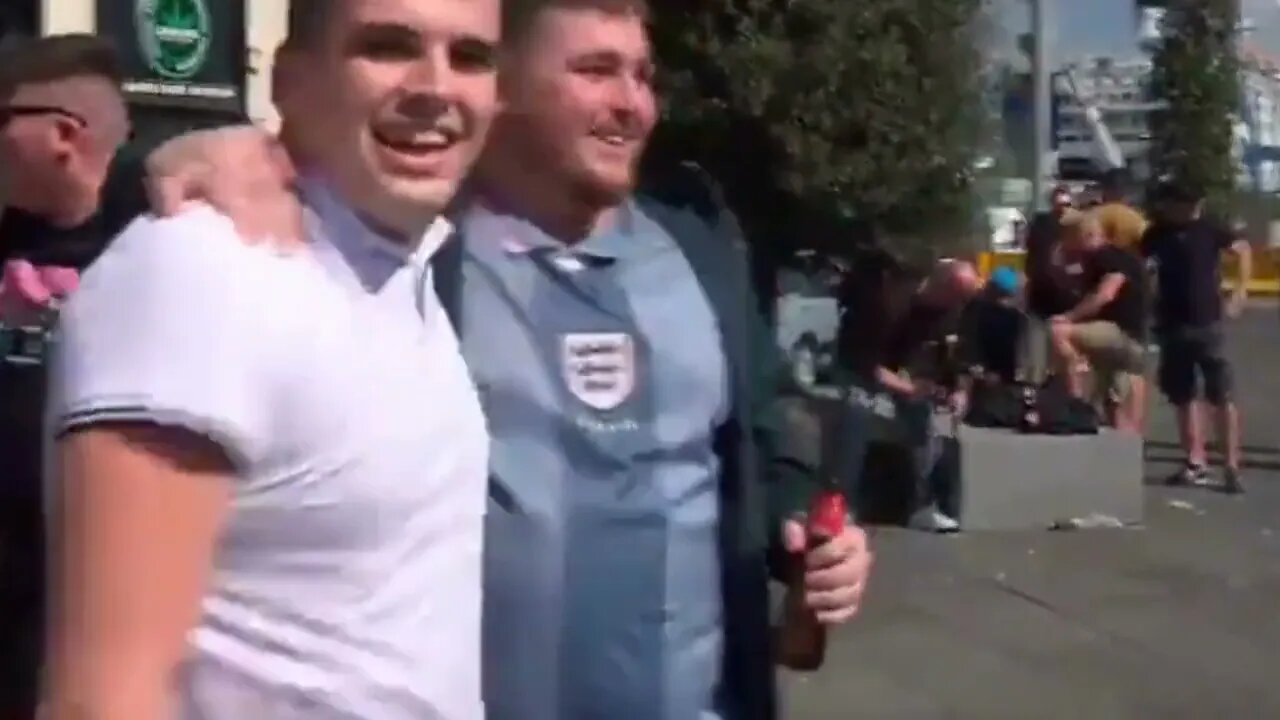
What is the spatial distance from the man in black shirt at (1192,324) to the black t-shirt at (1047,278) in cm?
48

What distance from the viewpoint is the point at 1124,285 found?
460 inches

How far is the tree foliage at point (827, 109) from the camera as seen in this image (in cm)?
1057

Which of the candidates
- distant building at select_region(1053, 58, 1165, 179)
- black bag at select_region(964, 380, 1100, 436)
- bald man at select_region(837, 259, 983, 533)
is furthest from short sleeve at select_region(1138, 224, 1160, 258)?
distant building at select_region(1053, 58, 1165, 179)

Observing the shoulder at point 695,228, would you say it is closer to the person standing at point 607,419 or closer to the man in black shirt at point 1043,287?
the person standing at point 607,419

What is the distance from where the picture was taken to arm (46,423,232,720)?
174 centimetres

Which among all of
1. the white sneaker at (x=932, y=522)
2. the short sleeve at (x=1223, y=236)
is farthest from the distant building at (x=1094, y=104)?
the white sneaker at (x=932, y=522)

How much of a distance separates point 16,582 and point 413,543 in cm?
79

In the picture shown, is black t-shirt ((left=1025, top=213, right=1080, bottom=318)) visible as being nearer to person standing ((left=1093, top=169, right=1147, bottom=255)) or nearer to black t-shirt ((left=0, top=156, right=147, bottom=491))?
person standing ((left=1093, top=169, right=1147, bottom=255))

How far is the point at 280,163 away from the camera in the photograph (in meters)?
2.04

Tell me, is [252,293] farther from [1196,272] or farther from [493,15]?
[1196,272]

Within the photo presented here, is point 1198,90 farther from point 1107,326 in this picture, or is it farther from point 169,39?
point 169,39

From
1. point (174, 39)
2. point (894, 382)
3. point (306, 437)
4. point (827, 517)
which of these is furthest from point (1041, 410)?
point (306, 437)

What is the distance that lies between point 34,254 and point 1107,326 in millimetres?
9388

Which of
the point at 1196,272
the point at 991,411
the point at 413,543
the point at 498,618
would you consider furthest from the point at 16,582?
the point at 1196,272
